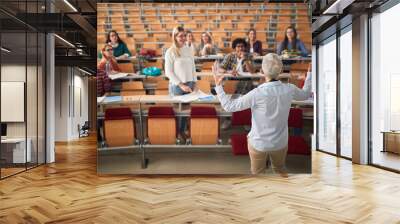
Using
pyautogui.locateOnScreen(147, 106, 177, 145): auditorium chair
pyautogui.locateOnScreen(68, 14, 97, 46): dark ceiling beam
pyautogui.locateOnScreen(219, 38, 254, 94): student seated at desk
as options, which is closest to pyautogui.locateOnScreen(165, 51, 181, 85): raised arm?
pyautogui.locateOnScreen(147, 106, 177, 145): auditorium chair

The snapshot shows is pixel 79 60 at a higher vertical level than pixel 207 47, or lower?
higher

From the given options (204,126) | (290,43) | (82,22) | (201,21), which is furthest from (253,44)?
(82,22)

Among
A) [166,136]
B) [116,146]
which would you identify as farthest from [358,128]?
[116,146]

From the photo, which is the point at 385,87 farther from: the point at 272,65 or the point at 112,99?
the point at 112,99

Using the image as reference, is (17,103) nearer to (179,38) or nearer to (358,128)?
(179,38)

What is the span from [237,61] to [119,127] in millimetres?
2083

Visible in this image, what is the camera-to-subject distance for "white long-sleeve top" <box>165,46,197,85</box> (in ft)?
20.6

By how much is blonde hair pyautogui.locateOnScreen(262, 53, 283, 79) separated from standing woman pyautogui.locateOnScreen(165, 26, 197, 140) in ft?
3.61

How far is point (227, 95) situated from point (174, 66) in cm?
93

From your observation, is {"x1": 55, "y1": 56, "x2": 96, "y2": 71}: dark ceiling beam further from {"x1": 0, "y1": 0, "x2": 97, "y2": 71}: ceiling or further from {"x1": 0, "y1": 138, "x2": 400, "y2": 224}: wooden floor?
{"x1": 0, "y1": 138, "x2": 400, "y2": 224}: wooden floor

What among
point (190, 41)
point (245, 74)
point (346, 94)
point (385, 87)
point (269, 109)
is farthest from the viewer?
point (346, 94)

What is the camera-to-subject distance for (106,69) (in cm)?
633

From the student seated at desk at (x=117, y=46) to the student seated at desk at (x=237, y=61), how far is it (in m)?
1.48

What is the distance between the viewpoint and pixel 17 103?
6.87 metres
